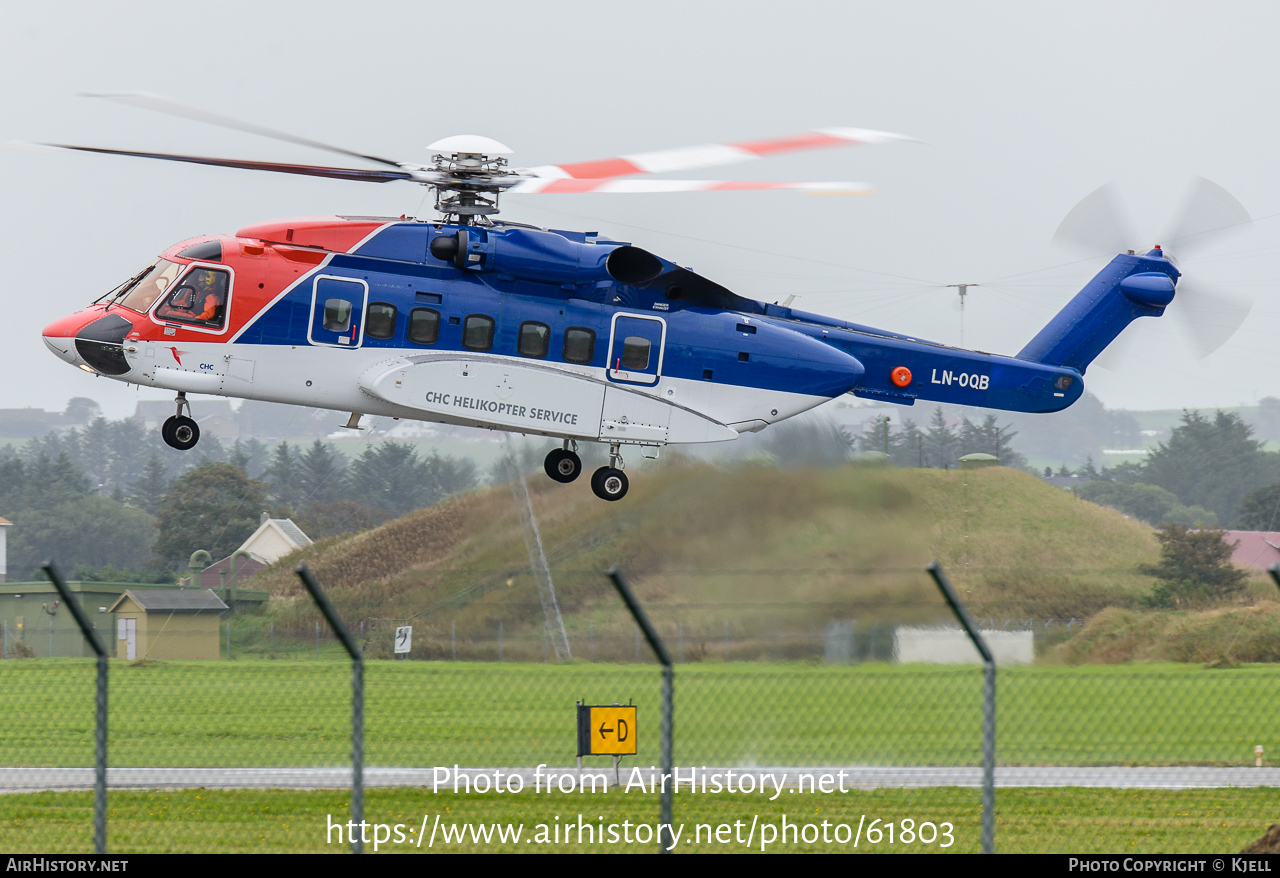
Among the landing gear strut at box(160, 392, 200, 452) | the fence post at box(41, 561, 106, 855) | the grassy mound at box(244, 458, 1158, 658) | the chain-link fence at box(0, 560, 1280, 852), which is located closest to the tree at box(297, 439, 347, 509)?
the grassy mound at box(244, 458, 1158, 658)

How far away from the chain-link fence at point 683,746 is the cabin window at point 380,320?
4.95 meters

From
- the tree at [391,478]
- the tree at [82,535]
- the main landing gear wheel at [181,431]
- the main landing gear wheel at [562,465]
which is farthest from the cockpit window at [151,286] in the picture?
the tree at [82,535]

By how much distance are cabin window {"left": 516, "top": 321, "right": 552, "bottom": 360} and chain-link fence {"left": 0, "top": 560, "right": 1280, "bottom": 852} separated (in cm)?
468

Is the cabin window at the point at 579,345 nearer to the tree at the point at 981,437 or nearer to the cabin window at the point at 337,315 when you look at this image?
the cabin window at the point at 337,315

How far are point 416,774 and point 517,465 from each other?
42.8 ft

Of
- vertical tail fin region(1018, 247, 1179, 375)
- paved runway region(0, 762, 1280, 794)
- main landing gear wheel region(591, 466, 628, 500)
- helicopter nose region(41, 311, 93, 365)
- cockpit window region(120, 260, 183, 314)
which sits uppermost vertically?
vertical tail fin region(1018, 247, 1179, 375)

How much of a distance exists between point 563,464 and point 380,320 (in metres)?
4.09

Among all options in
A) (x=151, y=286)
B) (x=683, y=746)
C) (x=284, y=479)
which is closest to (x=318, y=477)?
(x=284, y=479)

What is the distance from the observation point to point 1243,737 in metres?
30.2

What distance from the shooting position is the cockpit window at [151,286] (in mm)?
21734

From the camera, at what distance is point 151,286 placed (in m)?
21.9

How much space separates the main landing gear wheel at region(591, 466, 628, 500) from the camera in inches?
942

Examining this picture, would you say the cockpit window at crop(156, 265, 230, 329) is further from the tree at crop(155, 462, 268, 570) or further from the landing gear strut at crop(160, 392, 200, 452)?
the tree at crop(155, 462, 268, 570)
